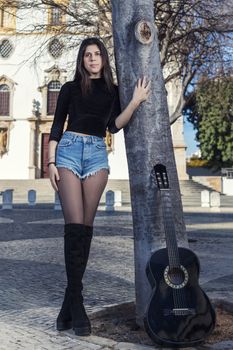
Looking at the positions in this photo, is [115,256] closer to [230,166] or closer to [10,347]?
[10,347]

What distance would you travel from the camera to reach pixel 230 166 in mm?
36875

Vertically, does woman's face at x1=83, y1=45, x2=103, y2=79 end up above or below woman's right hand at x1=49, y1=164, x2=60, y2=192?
above

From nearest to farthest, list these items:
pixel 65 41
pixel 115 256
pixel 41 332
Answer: pixel 41 332
pixel 115 256
pixel 65 41

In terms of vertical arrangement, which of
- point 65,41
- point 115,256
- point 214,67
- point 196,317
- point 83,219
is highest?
point 65,41

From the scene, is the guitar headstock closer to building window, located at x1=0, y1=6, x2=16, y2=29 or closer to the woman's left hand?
the woman's left hand

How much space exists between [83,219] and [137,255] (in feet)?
1.57

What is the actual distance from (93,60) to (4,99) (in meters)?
36.0

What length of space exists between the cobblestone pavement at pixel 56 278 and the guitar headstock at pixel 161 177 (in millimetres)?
1009

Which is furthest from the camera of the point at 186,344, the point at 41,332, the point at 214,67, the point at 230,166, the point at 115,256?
the point at 230,166

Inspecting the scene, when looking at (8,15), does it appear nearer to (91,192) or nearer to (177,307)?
(91,192)

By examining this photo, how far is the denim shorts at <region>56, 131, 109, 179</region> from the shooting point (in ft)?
9.06

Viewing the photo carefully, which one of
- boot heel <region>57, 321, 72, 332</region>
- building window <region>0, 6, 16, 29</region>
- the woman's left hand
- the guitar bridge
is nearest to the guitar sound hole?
the guitar bridge

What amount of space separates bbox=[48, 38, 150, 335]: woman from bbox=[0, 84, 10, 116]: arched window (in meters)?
35.4

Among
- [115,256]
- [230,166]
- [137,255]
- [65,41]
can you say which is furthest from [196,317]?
[230,166]
